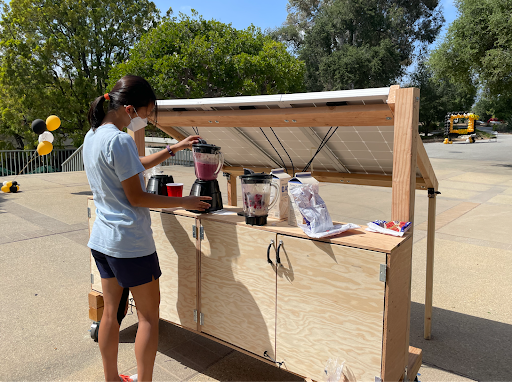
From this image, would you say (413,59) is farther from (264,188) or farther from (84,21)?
(264,188)

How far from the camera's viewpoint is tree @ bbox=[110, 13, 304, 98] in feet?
49.0

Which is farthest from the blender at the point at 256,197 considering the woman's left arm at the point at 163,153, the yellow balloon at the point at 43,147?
the yellow balloon at the point at 43,147

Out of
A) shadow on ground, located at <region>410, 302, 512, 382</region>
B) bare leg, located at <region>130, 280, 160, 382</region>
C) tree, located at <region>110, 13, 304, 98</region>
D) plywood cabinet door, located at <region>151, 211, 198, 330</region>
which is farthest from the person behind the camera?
tree, located at <region>110, 13, 304, 98</region>

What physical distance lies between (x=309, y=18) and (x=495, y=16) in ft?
89.4

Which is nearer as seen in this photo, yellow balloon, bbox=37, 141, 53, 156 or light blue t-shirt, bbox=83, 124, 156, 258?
light blue t-shirt, bbox=83, 124, 156, 258

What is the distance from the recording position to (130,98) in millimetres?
2145

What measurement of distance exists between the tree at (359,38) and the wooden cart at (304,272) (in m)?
29.7

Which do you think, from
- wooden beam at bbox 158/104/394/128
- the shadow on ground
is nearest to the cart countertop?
wooden beam at bbox 158/104/394/128

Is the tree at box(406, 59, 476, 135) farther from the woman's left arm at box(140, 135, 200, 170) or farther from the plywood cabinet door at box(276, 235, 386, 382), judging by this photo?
the plywood cabinet door at box(276, 235, 386, 382)

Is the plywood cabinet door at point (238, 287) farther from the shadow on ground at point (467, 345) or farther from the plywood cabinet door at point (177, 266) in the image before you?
the shadow on ground at point (467, 345)

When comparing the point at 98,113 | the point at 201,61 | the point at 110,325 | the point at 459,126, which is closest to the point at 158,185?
the point at 98,113

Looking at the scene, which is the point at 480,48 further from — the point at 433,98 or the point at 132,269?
the point at 433,98

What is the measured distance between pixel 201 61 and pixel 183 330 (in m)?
13.4

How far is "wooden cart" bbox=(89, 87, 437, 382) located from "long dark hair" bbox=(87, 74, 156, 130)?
61 centimetres
